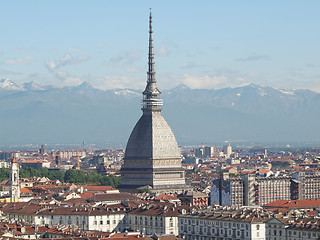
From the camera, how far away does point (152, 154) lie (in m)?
154

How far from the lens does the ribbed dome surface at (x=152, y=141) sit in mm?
154500

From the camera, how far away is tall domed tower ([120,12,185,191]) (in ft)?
500

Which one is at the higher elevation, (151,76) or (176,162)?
(151,76)

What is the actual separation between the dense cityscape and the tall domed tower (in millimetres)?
151

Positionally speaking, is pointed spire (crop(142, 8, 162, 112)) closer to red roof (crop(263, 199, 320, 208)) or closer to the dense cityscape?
the dense cityscape

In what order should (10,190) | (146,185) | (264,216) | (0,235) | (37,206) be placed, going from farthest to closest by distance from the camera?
(146,185)
(10,190)
(37,206)
(264,216)
(0,235)

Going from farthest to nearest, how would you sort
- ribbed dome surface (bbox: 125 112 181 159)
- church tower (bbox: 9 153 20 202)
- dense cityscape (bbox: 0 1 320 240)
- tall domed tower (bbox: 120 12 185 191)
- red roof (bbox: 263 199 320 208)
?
ribbed dome surface (bbox: 125 112 181 159) < tall domed tower (bbox: 120 12 185 191) < church tower (bbox: 9 153 20 202) < red roof (bbox: 263 199 320 208) < dense cityscape (bbox: 0 1 320 240)

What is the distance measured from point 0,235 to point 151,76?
290 ft

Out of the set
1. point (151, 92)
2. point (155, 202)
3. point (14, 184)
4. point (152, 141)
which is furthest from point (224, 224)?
point (151, 92)

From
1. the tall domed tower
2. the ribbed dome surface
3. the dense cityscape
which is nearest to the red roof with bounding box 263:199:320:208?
the dense cityscape

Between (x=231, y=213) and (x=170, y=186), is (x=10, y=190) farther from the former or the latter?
(x=231, y=213)

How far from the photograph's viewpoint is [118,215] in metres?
94.9

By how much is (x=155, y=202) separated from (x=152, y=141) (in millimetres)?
48437

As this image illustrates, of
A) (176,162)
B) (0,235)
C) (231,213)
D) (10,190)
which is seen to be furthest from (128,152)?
(0,235)
